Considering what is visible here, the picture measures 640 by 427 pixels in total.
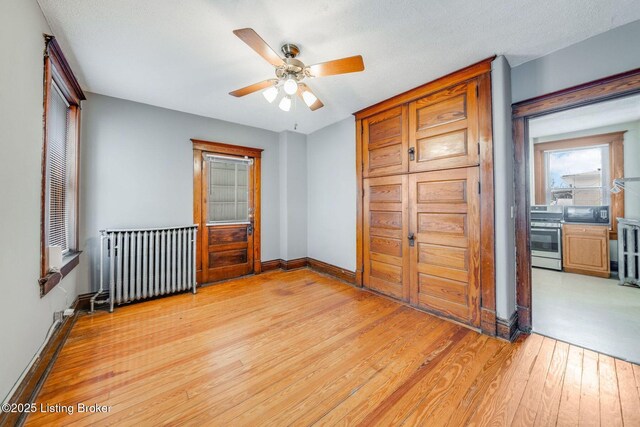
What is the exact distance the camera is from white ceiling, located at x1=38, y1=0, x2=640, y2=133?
66.8 inches

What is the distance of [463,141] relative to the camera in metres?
2.50

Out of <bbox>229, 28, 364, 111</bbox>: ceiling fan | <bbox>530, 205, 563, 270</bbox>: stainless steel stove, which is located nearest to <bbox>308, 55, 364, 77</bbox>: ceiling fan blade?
<bbox>229, 28, 364, 111</bbox>: ceiling fan

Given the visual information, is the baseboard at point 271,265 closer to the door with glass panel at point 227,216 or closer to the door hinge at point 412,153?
the door with glass panel at point 227,216

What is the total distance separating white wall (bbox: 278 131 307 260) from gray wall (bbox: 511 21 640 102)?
3.27m

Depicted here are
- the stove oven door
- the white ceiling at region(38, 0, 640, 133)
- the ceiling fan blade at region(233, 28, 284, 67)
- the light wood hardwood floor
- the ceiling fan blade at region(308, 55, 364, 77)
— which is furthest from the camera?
the stove oven door

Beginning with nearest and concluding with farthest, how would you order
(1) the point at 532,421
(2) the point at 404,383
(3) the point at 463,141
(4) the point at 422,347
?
1. (1) the point at 532,421
2. (2) the point at 404,383
3. (4) the point at 422,347
4. (3) the point at 463,141

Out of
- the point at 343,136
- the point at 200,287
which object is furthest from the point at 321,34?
the point at 200,287

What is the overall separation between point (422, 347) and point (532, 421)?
80cm

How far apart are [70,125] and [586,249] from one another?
299 inches

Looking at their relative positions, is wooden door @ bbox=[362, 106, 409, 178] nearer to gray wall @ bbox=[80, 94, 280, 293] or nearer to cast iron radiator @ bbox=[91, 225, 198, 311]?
gray wall @ bbox=[80, 94, 280, 293]

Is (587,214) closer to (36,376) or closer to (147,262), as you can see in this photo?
(147,262)

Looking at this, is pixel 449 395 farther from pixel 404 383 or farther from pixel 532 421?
pixel 532 421

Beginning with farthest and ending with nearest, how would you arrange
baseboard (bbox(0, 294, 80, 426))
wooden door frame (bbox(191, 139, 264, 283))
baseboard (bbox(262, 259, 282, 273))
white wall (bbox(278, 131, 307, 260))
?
white wall (bbox(278, 131, 307, 260)), baseboard (bbox(262, 259, 282, 273)), wooden door frame (bbox(191, 139, 264, 283)), baseboard (bbox(0, 294, 80, 426))

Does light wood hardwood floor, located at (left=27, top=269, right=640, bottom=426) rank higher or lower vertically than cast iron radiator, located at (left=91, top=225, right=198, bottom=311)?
lower
